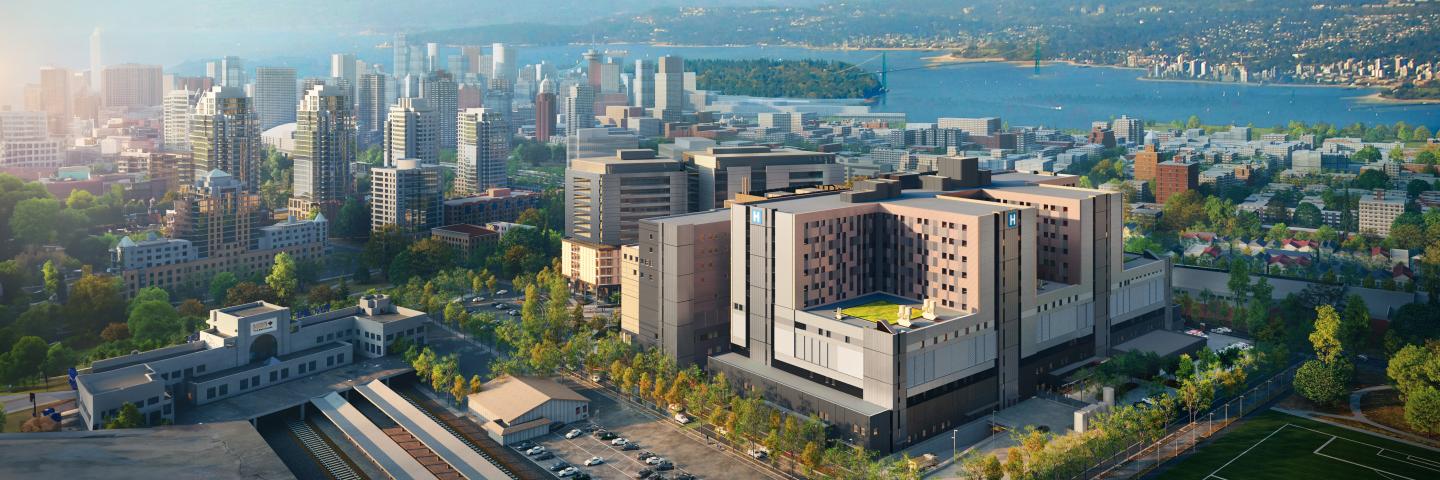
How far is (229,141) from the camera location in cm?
3428

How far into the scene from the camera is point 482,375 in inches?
707

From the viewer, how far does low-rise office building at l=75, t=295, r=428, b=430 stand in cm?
1523

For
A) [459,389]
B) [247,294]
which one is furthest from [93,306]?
[459,389]

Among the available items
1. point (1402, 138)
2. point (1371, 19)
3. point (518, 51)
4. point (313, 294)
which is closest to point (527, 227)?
point (313, 294)

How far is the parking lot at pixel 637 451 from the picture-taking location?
13.8 meters

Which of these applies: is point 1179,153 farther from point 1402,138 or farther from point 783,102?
point 783,102

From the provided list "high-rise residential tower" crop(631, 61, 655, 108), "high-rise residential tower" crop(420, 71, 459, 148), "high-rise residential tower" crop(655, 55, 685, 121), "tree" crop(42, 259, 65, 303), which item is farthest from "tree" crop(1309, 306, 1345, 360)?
"high-rise residential tower" crop(420, 71, 459, 148)

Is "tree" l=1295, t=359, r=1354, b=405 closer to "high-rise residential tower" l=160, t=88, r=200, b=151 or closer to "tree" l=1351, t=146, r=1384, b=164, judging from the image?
"tree" l=1351, t=146, r=1384, b=164

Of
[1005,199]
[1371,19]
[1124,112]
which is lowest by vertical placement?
[1005,199]

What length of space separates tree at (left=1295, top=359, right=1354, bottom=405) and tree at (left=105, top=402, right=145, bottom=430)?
15.5m

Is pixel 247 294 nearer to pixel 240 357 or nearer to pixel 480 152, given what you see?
pixel 240 357

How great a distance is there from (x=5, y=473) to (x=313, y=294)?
50.8 feet

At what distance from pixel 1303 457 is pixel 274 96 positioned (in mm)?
52726

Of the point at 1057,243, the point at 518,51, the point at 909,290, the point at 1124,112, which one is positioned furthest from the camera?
the point at 518,51
